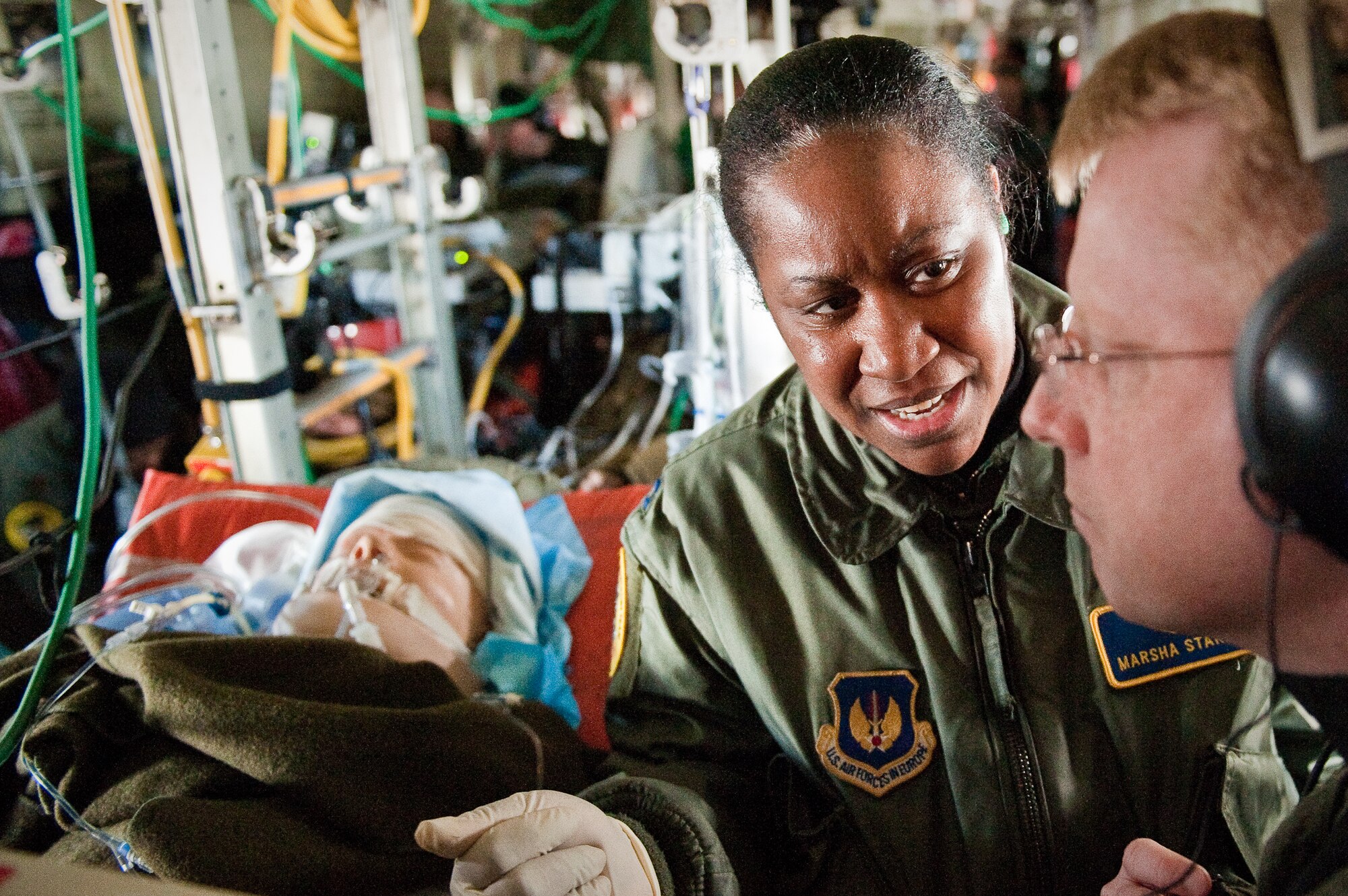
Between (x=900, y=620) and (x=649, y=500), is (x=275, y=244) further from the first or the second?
(x=900, y=620)

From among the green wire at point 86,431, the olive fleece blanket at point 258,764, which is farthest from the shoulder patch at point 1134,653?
the green wire at point 86,431

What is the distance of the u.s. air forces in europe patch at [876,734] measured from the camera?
4.15 ft

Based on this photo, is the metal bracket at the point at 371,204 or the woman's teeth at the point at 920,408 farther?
the metal bracket at the point at 371,204

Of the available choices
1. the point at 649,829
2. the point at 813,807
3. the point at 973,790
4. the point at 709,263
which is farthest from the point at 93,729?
the point at 709,263

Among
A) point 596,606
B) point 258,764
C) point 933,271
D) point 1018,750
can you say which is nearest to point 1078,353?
point 933,271

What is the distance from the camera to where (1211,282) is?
661mm

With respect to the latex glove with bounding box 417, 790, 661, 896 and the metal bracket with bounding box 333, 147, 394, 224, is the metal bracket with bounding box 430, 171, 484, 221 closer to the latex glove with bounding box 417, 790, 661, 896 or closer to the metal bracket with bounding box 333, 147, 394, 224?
the metal bracket with bounding box 333, 147, 394, 224

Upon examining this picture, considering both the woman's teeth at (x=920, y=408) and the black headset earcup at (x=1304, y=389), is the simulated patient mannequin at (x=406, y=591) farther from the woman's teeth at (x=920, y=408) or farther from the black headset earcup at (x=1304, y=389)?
the black headset earcup at (x=1304, y=389)

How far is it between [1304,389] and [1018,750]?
77 cm

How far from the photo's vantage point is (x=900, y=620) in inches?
51.1

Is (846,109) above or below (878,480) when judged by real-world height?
above

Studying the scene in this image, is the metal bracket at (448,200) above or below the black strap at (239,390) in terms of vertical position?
above

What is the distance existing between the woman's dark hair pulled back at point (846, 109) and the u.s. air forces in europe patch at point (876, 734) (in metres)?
0.62

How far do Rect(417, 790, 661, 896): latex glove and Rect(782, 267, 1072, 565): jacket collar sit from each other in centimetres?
48
